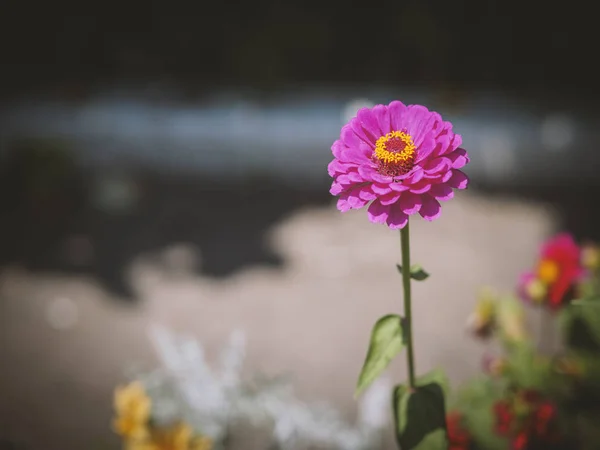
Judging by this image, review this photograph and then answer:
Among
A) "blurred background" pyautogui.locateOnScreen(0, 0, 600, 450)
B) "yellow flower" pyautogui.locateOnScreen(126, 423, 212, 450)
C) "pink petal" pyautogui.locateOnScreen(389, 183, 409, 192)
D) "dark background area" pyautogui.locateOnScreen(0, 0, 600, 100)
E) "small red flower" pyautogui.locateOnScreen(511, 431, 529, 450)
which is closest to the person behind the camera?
"pink petal" pyautogui.locateOnScreen(389, 183, 409, 192)

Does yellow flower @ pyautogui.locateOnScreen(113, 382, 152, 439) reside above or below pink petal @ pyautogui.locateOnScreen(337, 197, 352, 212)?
below

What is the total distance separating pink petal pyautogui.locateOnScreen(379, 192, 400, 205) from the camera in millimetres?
469

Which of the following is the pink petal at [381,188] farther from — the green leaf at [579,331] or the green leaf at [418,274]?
the green leaf at [579,331]

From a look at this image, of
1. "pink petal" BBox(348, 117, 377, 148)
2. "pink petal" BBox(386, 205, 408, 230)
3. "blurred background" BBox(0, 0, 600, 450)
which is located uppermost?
"blurred background" BBox(0, 0, 600, 450)

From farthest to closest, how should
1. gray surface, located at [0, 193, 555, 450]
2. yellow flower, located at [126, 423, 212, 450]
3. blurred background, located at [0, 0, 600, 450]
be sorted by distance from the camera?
1. blurred background, located at [0, 0, 600, 450]
2. gray surface, located at [0, 193, 555, 450]
3. yellow flower, located at [126, 423, 212, 450]

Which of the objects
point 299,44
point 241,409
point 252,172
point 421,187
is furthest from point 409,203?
point 299,44

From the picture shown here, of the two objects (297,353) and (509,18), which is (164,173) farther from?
(509,18)

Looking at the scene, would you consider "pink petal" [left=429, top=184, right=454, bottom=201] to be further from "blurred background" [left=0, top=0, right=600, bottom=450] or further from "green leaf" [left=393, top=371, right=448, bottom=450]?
"blurred background" [left=0, top=0, right=600, bottom=450]

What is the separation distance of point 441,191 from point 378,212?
0.06 metres

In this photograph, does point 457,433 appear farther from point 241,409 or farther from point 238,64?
point 238,64

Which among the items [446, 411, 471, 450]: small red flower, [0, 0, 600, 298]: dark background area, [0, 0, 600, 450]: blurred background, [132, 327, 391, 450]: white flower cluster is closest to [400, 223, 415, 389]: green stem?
[446, 411, 471, 450]: small red flower

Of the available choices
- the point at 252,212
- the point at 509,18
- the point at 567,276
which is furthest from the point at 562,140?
the point at 567,276

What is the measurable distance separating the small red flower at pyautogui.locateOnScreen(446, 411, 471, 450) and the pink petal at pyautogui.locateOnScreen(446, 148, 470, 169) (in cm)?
45

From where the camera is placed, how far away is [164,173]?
2664 millimetres
